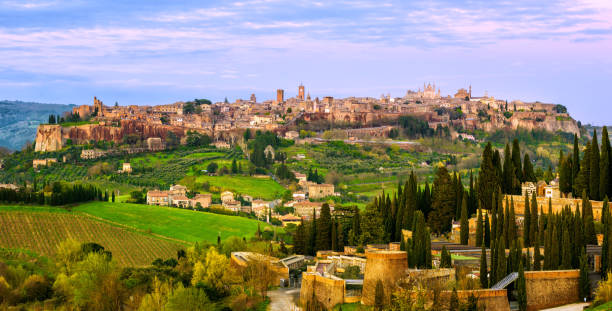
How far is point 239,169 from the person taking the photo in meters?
112

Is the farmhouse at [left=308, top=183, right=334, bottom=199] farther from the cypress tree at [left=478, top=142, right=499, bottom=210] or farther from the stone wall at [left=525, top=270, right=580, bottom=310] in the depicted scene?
the stone wall at [left=525, top=270, right=580, bottom=310]

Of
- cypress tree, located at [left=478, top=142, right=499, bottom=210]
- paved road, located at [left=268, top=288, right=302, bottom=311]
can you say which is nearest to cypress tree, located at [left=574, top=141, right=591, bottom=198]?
cypress tree, located at [left=478, top=142, right=499, bottom=210]

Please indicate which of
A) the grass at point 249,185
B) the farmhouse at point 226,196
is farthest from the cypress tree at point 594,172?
the grass at point 249,185

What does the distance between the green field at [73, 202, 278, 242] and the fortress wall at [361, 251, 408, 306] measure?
124 feet

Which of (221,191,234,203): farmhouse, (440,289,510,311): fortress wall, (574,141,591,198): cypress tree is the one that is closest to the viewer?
(440,289,510,311): fortress wall

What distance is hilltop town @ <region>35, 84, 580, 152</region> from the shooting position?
145m

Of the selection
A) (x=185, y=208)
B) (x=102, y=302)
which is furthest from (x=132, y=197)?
(x=102, y=302)

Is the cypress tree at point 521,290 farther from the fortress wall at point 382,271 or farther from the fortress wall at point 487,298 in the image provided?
the fortress wall at point 382,271

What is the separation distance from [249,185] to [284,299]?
66777 mm

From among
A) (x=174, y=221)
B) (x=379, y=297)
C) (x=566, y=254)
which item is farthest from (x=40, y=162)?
(x=566, y=254)

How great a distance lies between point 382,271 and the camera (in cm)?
2988

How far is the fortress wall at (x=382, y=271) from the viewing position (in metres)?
29.8

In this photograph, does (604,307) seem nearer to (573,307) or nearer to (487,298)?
(573,307)

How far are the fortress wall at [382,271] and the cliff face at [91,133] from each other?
11339 cm
